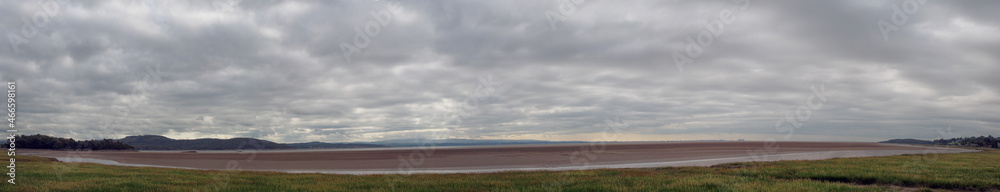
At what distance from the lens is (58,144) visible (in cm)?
17112

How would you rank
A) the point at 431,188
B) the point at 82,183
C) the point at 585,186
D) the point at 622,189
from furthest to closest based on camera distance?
the point at 82,183, the point at 431,188, the point at 585,186, the point at 622,189

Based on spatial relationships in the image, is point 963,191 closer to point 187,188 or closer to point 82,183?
point 187,188

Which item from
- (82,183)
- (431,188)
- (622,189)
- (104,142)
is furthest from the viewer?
(104,142)

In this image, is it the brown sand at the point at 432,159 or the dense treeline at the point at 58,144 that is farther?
the dense treeline at the point at 58,144

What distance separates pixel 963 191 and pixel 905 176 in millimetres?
4049

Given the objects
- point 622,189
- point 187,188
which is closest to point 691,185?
point 622,189

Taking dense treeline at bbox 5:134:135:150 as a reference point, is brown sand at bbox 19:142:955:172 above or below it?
below

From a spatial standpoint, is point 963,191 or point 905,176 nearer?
point 963,191

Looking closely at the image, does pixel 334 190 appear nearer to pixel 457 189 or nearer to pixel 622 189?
pixel 457 189

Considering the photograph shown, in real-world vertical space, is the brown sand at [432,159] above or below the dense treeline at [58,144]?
below

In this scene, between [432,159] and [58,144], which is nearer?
[432,159]

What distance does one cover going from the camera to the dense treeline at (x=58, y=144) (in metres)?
168

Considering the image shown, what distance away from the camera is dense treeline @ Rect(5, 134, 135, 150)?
168250 millimetres

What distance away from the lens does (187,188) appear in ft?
76.2
